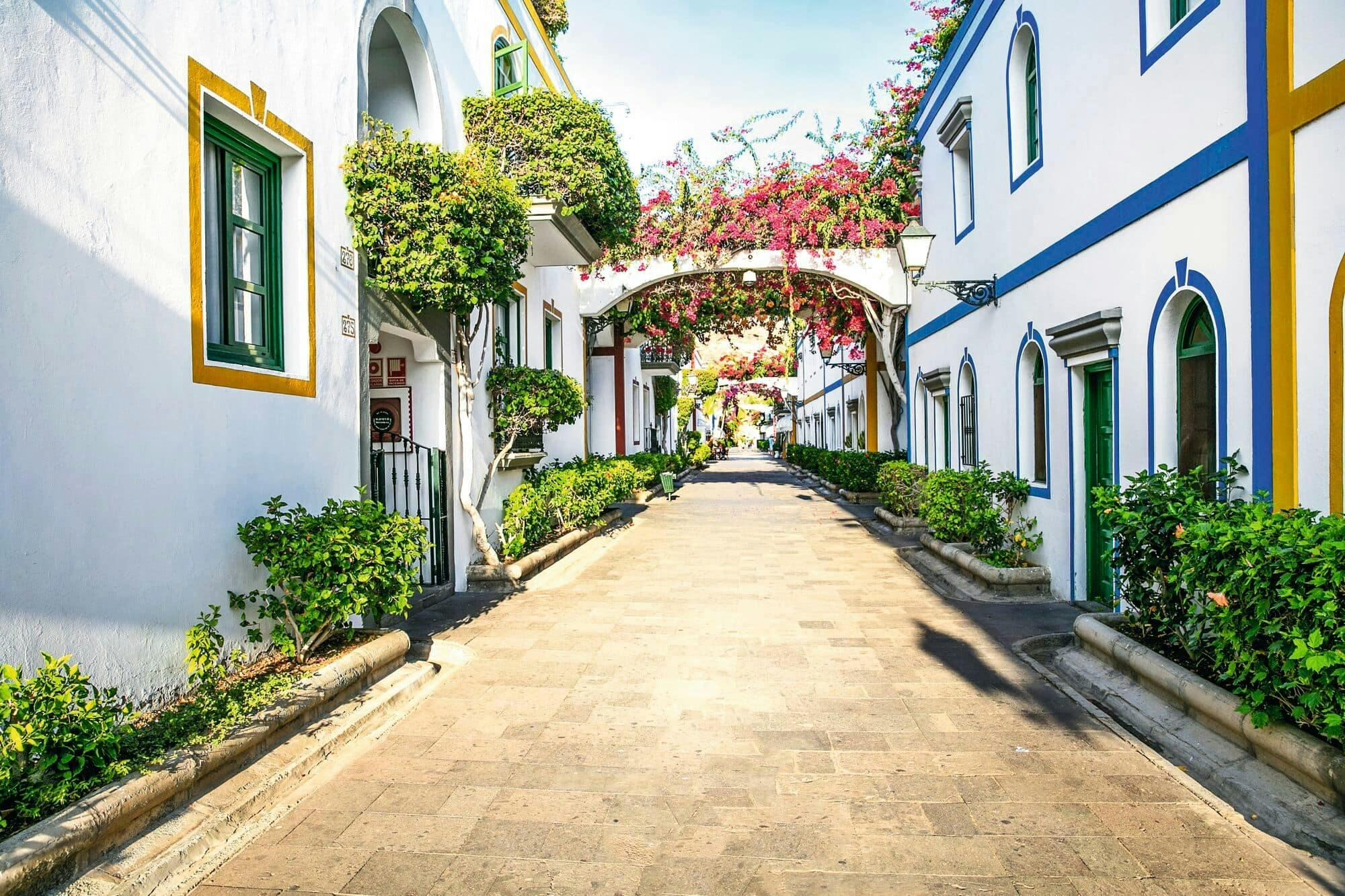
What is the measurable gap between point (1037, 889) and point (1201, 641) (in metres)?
2.52

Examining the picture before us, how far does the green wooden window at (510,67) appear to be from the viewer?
10227 millimetres

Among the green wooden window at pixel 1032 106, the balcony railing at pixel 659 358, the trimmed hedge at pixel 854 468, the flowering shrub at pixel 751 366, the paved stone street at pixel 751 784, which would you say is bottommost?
the paved stone street at pixel 751 784

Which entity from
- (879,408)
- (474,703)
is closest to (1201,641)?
(474,703)

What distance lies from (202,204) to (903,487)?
11.1 meters

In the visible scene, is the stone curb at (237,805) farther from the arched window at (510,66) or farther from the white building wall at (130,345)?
the arched window at (510,66)

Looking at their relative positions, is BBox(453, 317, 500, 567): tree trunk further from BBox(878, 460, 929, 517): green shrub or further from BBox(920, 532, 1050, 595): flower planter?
BBox(878, 460, 929, 517): green shrub

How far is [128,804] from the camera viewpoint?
3131 mm

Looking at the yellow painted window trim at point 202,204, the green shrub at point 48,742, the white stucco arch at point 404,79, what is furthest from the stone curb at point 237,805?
the white stucco arch at point 404,79

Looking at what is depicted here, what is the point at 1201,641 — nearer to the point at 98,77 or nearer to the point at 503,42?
the point at 98,77

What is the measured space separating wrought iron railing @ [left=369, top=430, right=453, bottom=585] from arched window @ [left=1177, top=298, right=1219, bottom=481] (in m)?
6.36

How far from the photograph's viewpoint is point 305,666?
16.5 feet

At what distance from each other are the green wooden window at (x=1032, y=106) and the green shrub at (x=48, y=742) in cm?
887

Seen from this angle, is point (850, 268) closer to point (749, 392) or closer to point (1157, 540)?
point (1157, 540)

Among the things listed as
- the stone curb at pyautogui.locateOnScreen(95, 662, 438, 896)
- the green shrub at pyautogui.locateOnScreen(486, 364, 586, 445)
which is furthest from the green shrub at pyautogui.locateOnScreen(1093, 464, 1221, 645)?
the green shrub at pyautogui.locateOnScreen(486, 364, 586, 445)
